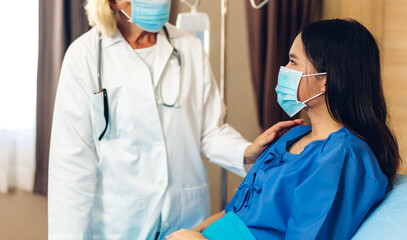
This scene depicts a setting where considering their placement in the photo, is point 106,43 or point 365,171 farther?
point 106,43

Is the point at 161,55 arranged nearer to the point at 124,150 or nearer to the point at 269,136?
the point at 124,150

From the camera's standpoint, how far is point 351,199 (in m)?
1.06

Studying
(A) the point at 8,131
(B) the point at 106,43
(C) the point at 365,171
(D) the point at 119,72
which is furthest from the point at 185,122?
(A) the point at 8,131

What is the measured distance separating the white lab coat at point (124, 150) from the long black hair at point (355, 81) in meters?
0.53

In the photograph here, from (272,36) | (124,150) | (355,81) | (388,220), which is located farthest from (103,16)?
(272,36)

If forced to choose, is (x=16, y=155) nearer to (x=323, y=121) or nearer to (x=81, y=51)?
(x=81, y=51)

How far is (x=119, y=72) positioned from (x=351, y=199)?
37.6 inches

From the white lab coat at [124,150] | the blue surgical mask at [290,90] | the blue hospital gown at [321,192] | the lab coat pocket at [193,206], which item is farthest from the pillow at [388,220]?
the lab coat pocket at [193,206]

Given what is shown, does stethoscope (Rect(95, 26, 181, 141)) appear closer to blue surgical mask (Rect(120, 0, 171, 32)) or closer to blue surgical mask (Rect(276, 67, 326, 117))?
blue surgical mask (Rect(120, 0, 171, 32))

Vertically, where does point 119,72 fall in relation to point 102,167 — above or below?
above

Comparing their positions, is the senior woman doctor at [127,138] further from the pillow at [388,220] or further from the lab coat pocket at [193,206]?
the pillow at [388,220]

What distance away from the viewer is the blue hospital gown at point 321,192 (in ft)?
3.50

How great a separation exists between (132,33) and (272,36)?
1581 mm

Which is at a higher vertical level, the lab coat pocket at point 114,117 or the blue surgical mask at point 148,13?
the blue surgical mask at point 148,13
